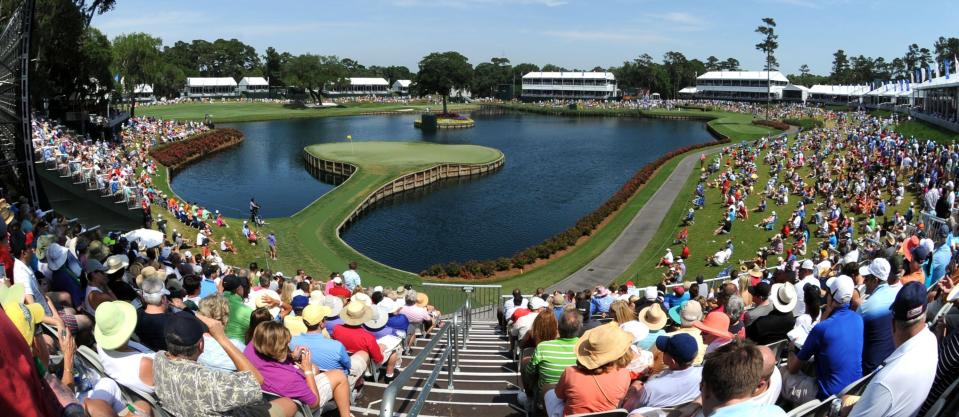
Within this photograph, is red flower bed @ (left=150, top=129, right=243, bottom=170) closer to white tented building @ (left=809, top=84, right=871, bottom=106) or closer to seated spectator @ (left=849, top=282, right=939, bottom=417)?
seated spectator @ (left=849, top=282, right=939, bottom=417)

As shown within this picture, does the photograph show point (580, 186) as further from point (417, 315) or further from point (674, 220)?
point (417, 315)

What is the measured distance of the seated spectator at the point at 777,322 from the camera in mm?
7809

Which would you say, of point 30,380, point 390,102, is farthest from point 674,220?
point 390,102

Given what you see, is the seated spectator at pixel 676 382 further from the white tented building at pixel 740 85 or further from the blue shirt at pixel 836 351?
the white tented building at pixel 740 85

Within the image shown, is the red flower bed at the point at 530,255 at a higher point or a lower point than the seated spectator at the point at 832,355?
lower

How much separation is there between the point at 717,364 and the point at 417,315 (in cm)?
821

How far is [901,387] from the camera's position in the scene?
4.45 metres

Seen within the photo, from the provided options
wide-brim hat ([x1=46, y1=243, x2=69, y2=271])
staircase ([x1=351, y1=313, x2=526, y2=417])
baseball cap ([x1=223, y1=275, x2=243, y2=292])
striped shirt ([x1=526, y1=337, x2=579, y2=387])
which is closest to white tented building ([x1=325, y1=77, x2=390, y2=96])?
wide-brim hat ([x1=46, y1=243, x2=69, y2=271])

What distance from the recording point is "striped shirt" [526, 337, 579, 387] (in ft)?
22.2

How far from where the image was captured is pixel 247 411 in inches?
184

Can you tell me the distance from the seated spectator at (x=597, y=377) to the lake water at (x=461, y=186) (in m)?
25.8

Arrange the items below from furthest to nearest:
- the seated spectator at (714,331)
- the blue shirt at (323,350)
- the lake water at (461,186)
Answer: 1. the lake water at (461,186)
2. the blue shirt at (323,350)
3. the seated spectator at (714,331)

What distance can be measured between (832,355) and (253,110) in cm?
12914

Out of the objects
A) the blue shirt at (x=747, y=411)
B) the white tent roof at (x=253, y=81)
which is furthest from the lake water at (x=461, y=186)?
the white tent roof at (x=253, y=81)
